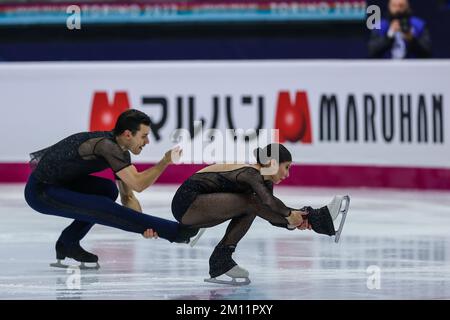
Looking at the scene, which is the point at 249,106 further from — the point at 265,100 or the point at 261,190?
the point at 261,190

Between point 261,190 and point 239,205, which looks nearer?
point 261,190

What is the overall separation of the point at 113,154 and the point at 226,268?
0.92 metres

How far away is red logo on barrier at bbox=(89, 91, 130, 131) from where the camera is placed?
12.5 m

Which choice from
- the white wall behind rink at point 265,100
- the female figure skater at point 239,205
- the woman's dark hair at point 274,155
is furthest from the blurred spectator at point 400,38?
the woman's dark hair at point 274,155

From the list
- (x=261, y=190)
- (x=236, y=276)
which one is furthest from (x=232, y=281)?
(x=261, y=190)

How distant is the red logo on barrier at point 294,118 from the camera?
40.3 feet

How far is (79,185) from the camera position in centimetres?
724

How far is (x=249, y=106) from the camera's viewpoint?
1241 cm

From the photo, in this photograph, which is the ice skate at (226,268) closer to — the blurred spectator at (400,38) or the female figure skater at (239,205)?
the female figure skater at (239,205)

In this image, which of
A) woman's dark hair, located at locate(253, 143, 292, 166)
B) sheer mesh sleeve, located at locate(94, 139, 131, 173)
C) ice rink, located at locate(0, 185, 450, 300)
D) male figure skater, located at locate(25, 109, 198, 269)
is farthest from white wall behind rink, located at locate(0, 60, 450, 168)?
woman's dark hair, located at locate(253, 143, 292, 166)

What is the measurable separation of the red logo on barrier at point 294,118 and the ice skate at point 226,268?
213 inches

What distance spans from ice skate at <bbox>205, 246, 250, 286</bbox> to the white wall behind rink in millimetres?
5115
